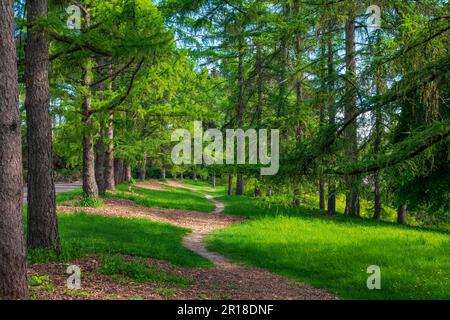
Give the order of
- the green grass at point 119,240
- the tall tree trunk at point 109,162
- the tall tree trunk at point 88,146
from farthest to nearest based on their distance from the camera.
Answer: the tall tree trunk at point 109,162
the tall tree trunk at point 88,146
the green grass at point 119,240

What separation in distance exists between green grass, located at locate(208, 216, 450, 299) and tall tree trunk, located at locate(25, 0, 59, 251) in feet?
14.8

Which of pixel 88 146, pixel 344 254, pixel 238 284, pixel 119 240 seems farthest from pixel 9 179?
pixel 88 146

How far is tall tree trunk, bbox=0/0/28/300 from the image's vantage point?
4.88m

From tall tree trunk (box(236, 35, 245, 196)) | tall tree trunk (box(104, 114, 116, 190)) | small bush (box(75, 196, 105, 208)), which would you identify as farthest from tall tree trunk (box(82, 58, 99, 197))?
tall tree trunk (box(236, 35, 245, 196))

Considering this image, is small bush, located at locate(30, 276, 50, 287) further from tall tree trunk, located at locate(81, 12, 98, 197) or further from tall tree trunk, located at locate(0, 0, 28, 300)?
tall tree trunk, located at locate(81, 12, 98, 197)

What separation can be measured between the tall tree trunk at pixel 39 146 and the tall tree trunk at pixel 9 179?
2.82m

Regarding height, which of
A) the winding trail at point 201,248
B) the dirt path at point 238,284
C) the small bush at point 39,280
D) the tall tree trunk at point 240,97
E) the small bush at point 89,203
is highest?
the tall tree trunk at point 240,97

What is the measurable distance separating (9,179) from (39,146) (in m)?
3.02

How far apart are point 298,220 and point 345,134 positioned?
309 inches

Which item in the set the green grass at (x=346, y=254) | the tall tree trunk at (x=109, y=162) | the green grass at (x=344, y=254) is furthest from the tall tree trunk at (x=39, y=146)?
the tall tree trunk at (x=109, y=162)

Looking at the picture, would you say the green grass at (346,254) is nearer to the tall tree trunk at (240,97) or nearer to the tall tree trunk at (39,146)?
the tall tree trunk at (240,97)

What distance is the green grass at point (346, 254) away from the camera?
8.02m

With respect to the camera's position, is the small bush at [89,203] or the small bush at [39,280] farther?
the small bush at [89,203]

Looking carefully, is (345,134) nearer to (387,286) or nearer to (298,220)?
(387,286)
